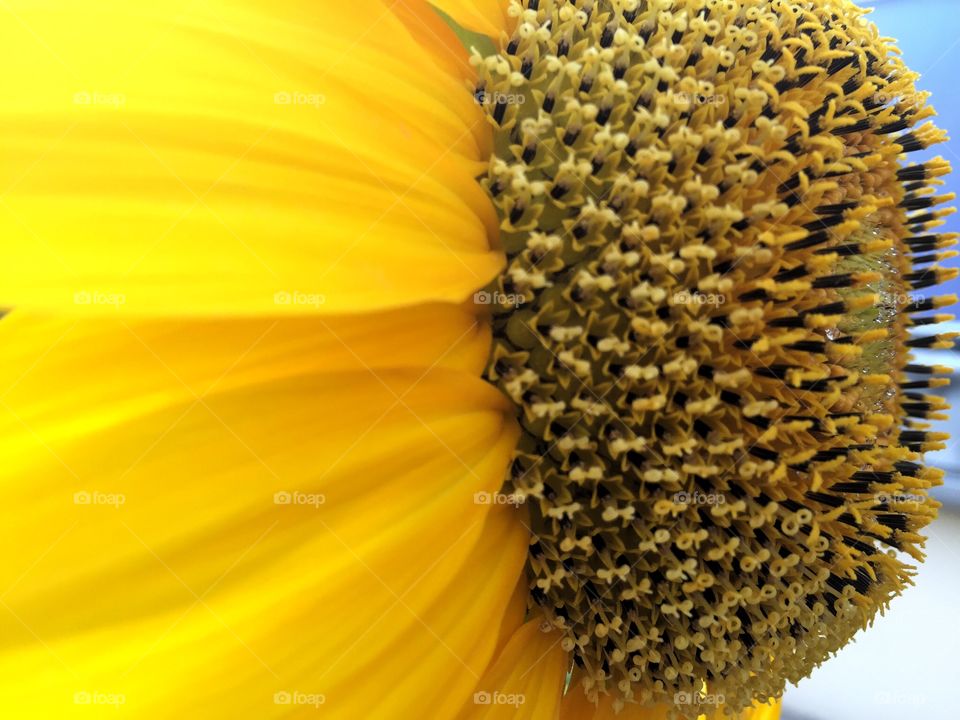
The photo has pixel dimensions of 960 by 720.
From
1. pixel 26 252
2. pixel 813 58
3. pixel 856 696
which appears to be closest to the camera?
pixel 26 252

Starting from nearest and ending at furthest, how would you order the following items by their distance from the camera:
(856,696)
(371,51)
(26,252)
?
(26,252)
(371,51)
(856,696)

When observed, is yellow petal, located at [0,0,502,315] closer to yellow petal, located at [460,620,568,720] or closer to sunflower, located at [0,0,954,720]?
sunflower, located at [0,0,954,720]

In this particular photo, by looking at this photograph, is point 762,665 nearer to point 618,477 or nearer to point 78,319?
point 618,477

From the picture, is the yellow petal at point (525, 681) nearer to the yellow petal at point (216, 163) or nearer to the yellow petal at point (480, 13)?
the yellow petal at point (216, 163)

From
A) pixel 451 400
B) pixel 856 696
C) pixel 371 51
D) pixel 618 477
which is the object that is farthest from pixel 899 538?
pixel 856 696

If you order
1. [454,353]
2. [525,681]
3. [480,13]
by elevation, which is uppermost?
[480,13]

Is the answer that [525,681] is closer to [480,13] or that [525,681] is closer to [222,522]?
[222,522]

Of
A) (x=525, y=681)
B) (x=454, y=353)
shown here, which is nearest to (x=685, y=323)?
(x=454, y=353)
